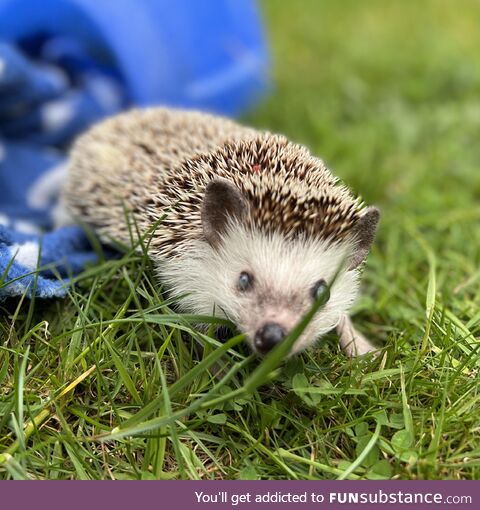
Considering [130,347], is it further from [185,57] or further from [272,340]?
[185,57]

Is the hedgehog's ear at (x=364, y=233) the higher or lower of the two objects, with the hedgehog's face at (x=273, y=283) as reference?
higher

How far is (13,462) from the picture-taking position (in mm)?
1827

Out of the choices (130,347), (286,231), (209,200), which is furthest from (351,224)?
(130,347)

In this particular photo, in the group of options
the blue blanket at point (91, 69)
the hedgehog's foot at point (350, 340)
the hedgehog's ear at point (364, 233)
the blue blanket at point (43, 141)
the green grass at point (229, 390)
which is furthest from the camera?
the blue blanket at point (91, 69)

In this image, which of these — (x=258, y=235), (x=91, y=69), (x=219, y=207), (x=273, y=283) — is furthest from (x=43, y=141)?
(x=273, y=283)

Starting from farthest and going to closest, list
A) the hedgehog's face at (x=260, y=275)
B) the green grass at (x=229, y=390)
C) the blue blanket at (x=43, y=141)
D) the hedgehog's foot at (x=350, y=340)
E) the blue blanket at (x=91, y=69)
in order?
the blue blanket at (x=91, y=69)
the blue blanket at (x=43, y=141)
the hedgehog's foot at (x=350, y=340)
the hedgehog's face at (x=260, y=275)
the green grass at (x=229, y=390)

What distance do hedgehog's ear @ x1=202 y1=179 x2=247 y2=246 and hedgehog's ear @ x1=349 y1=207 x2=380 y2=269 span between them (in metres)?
0.42

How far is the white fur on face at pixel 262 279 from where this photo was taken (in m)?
2.08

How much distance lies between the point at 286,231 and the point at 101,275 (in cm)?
82

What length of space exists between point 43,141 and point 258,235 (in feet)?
7.74

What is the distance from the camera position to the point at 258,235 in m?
2.19

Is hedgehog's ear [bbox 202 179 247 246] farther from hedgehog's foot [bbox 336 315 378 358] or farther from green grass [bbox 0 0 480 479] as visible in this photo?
hedgehog's foot [bbox 336 315 378 358]

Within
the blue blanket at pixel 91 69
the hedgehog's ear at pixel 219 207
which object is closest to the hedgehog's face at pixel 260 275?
the hedgehog's ear at pixel 219 207

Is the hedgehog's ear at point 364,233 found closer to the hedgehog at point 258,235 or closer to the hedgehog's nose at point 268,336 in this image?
the hedgehog at point 258,235
